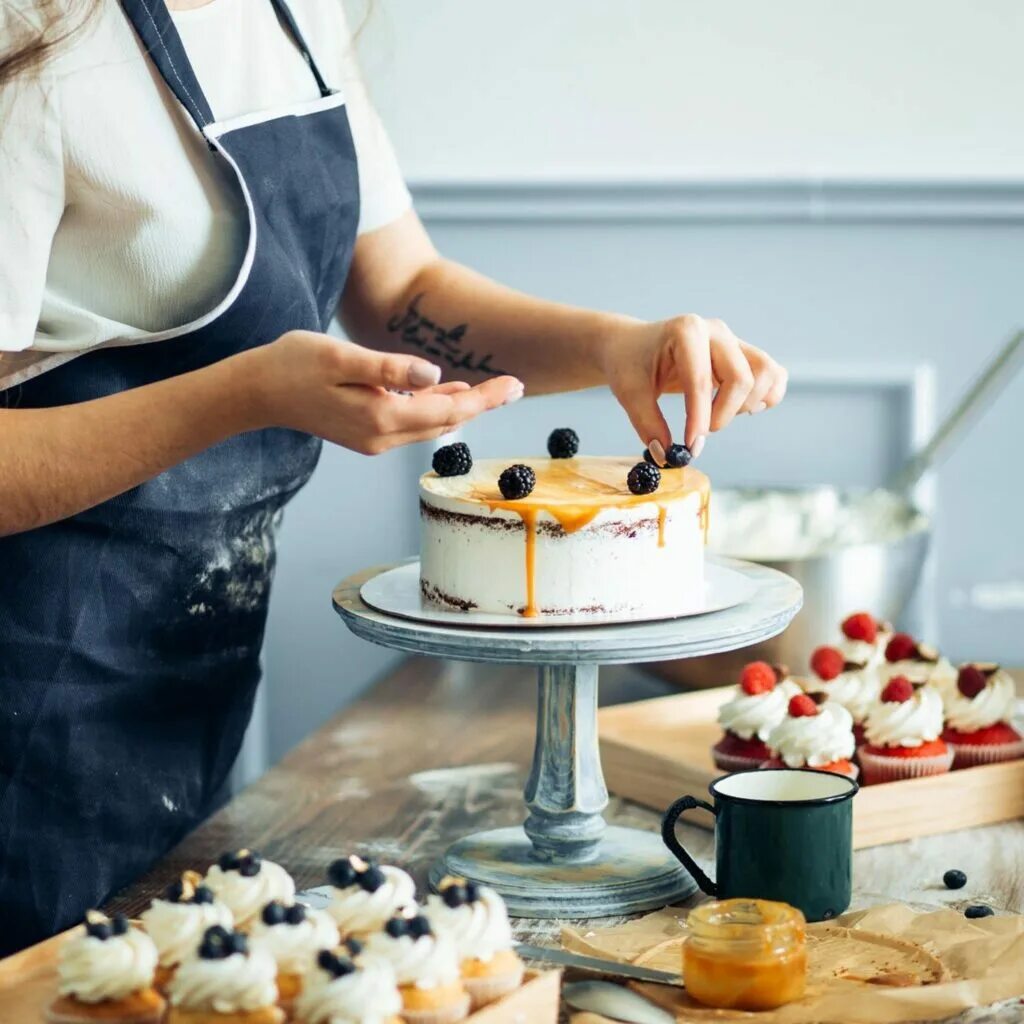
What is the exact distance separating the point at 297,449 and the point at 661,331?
14.9 inches

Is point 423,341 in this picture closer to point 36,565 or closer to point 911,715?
point 36,565

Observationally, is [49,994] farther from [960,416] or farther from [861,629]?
[960,416]

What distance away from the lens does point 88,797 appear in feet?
4.65

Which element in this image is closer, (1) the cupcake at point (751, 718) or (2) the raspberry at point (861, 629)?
(1) the cupcake at point (751, 718)

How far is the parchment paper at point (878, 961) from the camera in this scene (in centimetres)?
102

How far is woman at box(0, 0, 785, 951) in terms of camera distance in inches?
46.2

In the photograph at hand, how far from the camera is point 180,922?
94 centimetres

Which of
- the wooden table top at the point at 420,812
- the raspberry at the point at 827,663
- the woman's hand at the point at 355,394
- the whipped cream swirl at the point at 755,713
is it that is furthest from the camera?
the raspberry at the point at 827,663

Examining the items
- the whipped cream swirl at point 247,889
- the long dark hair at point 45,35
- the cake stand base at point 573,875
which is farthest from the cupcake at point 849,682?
the long dark hair at point 45,35

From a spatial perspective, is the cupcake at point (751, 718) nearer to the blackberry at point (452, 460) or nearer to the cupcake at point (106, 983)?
the blackberry at point (452, 460)

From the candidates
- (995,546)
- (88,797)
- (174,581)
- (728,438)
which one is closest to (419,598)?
(174,581)

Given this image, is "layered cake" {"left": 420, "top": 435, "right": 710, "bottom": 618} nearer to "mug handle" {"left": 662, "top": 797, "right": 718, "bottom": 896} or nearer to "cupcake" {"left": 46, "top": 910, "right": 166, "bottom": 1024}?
"mug handle" {"left": 662, "top": 797, "right": 718, "bottom": 896}

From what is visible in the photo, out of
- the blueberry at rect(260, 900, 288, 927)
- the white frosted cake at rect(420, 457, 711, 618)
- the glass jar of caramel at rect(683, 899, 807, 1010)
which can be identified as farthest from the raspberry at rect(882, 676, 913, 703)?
the blueberry at rect(260, 900, 288, 927)

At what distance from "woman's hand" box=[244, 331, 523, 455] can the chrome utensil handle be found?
3.92 ft
